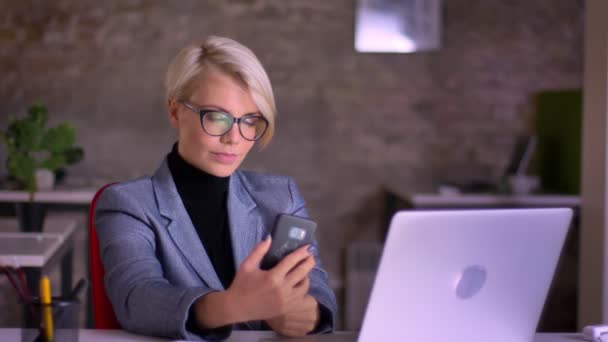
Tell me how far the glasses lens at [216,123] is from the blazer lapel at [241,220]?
0.19 metres

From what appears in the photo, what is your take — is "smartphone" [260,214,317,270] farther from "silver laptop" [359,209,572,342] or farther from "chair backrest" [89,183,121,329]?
"chair backrest" [89,183,121,329]

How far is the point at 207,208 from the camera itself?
1.77 metres

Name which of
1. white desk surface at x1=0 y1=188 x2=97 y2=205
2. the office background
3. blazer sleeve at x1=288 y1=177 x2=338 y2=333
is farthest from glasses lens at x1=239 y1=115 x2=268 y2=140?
the office background

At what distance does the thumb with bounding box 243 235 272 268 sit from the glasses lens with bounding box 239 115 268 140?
1.31ft

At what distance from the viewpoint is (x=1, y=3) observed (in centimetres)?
488

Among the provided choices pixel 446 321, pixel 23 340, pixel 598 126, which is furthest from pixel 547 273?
pixel 598 126

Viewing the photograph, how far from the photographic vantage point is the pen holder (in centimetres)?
129

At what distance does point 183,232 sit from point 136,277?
0.62 feet

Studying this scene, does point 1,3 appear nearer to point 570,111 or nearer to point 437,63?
point 437,63

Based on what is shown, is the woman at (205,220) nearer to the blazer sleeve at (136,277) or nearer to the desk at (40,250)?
the blazer sleeve at (136,277)

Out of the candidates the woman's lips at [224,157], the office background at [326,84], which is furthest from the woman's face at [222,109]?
the office background at [326,84]

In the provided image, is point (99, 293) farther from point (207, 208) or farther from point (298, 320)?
point (298, 320)

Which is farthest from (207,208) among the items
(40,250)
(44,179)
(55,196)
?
(44,179)

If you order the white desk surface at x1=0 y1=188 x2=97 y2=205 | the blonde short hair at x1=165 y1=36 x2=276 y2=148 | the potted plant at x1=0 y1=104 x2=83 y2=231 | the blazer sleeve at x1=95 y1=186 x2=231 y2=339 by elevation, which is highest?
the blonde short hair at x1=165 y1=36 x2=276 y2=148
